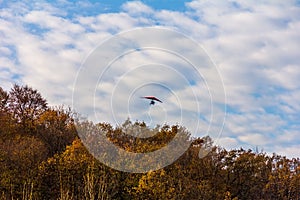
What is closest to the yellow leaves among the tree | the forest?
the forest

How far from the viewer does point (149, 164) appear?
142 ft

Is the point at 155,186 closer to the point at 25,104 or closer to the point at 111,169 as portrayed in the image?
the point at 111,169

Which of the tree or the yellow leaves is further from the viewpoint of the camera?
the tree

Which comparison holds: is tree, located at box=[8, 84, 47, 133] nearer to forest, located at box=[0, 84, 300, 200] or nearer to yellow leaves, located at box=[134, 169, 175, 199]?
forest, located at box=[0, 84, 300, 200]

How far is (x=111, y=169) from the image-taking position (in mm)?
41562

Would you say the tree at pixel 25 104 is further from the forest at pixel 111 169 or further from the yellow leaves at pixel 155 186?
the yellow leaves at pixel 155 186

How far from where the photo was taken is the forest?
39281 millimetres

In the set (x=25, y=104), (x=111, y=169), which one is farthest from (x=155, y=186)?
(x=25, y=104)

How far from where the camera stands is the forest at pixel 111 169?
39.3 metres

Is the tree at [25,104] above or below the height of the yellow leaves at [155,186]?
above

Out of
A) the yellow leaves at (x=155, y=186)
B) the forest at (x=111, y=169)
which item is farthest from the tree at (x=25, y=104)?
the yellow leaves at (x=155, y=186)

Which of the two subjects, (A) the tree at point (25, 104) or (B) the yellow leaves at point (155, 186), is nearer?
(B) the yellow leaves at point (155, 186)

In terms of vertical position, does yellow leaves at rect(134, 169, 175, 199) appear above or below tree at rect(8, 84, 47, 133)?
below

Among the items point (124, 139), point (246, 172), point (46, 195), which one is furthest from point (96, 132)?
point (246, 172)
